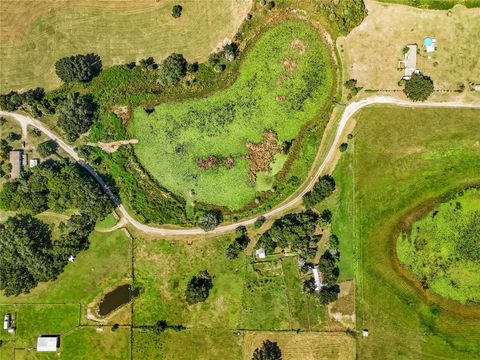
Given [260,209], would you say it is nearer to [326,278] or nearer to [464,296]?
[326,278]

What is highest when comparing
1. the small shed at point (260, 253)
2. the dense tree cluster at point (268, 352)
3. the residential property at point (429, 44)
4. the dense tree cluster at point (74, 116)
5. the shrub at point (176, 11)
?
the shrub at point (176, 11)

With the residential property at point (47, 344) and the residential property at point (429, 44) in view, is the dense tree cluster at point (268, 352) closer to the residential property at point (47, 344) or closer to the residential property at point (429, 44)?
the residential property at point (47, 344)

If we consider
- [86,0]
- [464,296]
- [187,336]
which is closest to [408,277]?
[464,296]

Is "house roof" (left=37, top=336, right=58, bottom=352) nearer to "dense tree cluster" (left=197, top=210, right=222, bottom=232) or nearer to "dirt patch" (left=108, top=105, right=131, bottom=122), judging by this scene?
"dense tree cluster" (left=197, top=210, right=222, bottom=232)

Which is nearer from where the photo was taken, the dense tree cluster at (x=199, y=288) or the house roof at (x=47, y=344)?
the dense tree cluster at (x=199, y=288)

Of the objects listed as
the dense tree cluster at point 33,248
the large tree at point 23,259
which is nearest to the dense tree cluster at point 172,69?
the dense tree cluster at point 33,248

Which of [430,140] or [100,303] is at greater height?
[430,140]
